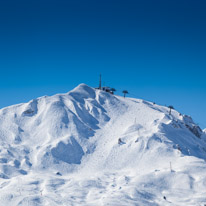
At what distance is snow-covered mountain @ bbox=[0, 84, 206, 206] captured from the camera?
51938mm

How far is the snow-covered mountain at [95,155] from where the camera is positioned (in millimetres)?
51938

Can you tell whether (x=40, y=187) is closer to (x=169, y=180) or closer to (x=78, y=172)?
(x=78, y=172)

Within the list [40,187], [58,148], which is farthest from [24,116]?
[40,187]

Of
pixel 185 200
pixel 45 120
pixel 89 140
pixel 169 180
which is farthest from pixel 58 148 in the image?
pixel 185 200

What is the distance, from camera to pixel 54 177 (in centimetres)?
6056

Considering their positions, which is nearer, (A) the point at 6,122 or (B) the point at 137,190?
(B) the point at 137,190

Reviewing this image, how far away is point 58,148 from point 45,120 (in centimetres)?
1640

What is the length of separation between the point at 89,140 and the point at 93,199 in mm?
28505

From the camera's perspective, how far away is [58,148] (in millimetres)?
72062

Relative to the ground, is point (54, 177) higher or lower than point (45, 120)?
lower

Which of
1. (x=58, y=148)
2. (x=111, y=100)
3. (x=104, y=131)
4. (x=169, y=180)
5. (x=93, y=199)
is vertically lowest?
(x=93, y=199)

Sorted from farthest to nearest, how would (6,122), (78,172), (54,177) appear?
(6,122) < (78,172) < (54,177)

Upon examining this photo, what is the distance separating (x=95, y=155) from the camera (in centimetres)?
7188

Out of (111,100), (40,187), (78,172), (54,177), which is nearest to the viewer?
(40,187)
